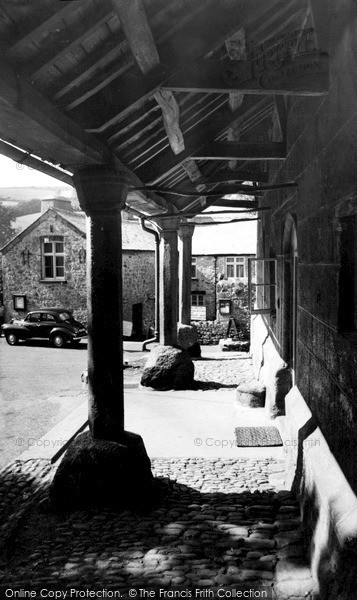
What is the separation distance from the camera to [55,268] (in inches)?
947

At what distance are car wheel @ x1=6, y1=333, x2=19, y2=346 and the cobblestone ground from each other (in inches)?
605

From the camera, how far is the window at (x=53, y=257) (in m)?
23.9

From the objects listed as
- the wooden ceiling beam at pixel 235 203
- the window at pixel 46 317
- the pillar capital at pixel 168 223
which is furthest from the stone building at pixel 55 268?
the pillar capital at pixel 168 223

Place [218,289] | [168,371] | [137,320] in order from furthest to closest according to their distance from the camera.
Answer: [137,320], [218,289], [168,371]

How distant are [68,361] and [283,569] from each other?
42.9 feet

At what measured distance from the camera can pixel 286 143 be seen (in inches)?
248

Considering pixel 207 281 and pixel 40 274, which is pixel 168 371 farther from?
pixel 40 274

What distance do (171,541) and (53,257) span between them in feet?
69.0

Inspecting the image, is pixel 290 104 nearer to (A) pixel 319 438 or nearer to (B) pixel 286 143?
(B) pixel 286 143

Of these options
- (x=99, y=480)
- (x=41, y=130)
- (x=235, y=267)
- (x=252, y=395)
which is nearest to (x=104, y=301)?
(x=99, y=480)

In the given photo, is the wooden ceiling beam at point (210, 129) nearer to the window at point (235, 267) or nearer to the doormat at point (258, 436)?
the doormat at point (258, 436)

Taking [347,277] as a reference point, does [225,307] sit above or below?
below

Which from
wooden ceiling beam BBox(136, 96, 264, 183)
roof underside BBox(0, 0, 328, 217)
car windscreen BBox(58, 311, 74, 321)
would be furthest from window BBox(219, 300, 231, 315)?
roof underside BBox(0, 0, 328, 217)

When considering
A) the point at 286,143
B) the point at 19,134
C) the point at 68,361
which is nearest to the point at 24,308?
the point at 68,361
